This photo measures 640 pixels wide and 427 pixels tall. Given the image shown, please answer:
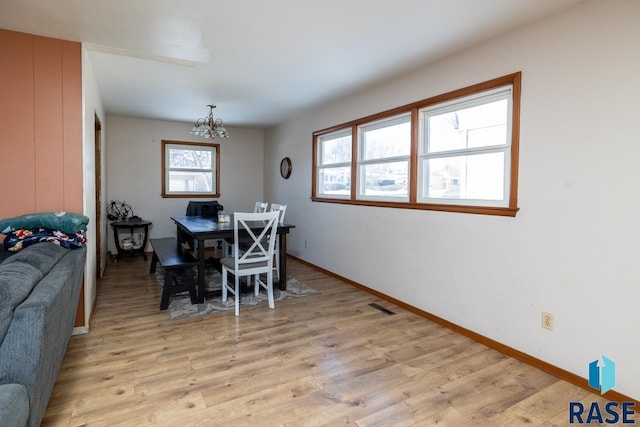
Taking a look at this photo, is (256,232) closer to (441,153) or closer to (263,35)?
(263,35)

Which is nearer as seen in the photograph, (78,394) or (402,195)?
(78,394)

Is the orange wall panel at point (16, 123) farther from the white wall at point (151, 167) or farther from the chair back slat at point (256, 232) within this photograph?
the white wall at point (151, 167)

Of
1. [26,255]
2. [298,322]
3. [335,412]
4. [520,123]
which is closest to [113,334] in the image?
[26,255]

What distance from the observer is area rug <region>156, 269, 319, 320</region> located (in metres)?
3.26

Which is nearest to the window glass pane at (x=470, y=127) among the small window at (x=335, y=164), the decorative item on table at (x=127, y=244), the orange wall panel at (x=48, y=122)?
the small window at (x=335, y=164)

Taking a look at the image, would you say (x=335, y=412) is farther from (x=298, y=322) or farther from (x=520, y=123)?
(x=520, y=123)

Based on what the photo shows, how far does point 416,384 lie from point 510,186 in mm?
1526

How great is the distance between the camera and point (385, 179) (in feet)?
12.6

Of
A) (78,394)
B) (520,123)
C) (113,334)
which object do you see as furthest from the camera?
(113,334)

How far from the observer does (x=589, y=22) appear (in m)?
2.06

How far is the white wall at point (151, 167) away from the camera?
569 centimetres

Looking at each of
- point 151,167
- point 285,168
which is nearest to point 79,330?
point 151,167

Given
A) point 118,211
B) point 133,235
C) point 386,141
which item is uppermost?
point 386,141

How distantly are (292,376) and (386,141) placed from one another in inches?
103
